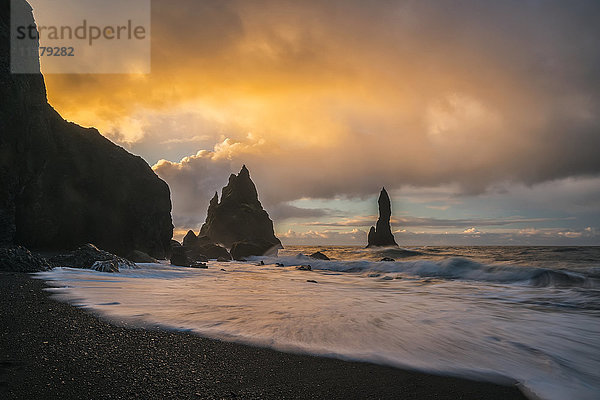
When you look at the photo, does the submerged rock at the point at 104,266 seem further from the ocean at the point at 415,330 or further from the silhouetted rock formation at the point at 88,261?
the ocean at the point at 415,330

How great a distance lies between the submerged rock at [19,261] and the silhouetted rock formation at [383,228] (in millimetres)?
78221

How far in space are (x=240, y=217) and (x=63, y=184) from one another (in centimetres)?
5209

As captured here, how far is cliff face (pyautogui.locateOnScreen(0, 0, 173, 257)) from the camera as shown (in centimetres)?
1577

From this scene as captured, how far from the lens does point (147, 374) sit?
2488 mm

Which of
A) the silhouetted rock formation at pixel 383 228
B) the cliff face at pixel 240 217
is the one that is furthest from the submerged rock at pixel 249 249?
the silhouetted rock formation at pixel 383 228

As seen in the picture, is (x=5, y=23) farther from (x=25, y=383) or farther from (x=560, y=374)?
(x=560, y=374)

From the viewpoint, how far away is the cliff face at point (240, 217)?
2894 inches

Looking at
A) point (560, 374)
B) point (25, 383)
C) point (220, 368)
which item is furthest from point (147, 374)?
point (560, 374)

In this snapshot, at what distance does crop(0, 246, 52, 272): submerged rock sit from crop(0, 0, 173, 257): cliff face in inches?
304

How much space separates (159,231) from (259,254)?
17752 mm

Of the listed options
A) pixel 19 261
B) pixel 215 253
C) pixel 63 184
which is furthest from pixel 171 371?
pixel 215 253

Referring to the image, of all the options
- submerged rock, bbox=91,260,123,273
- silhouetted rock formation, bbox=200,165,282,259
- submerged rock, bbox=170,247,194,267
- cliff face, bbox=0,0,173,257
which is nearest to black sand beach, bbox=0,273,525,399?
submerged rock, bbox=91,260,123,273

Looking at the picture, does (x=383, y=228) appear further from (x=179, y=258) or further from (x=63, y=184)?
(x=63, y=184)

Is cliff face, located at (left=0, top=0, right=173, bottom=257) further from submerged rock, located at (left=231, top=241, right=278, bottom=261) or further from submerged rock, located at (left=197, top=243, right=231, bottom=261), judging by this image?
submerged rock, located at (left=231, top=241, right=278, bottom=261)
